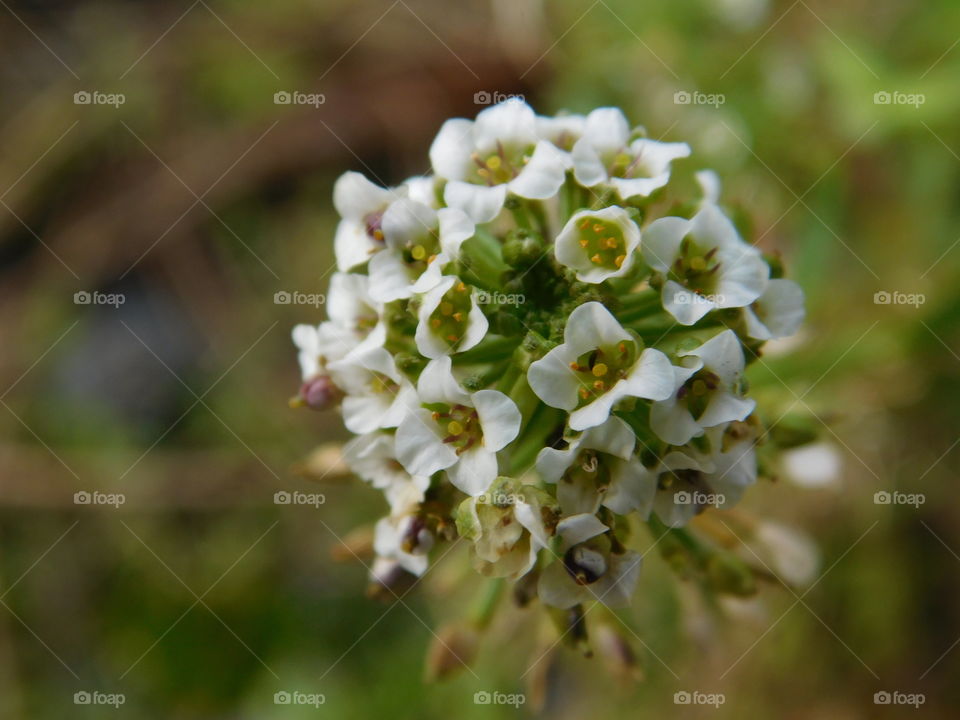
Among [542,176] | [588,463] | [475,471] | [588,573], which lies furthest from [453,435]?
[542,176]

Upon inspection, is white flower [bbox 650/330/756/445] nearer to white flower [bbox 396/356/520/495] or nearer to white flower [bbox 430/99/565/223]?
white flower [bbox 396/356/520/495]

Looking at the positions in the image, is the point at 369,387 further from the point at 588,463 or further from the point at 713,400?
the point at 713,400

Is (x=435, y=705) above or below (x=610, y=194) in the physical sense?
below

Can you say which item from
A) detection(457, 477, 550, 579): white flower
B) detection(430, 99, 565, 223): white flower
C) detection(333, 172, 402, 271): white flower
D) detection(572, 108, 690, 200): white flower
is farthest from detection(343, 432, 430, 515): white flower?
detection(572, 108, 690, 200): white flower

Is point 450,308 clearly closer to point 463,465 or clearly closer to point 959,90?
point 463,465

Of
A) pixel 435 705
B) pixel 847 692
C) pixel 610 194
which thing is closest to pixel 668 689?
pixel 847 692

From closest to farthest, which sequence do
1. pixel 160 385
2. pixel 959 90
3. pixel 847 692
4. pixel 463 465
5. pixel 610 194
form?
pixel 463 465, pixel 610 194, pixel 959 90, pixel 847 692, pixel 160 385

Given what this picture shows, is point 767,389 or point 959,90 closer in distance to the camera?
point 767,389
